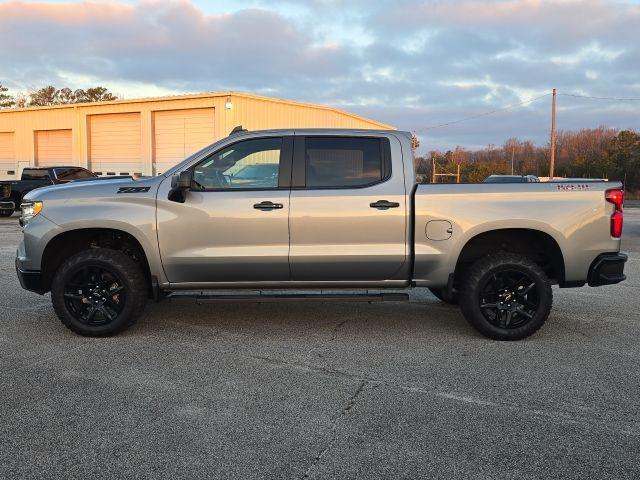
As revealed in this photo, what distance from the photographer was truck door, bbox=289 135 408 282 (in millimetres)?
5051

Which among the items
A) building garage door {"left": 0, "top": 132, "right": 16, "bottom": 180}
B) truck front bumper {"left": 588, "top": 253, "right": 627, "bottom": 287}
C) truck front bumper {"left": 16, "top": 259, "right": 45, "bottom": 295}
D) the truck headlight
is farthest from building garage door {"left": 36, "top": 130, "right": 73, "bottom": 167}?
truck front bumper {"left": 588, "top": 253, "right": 627, "bottom": 287}

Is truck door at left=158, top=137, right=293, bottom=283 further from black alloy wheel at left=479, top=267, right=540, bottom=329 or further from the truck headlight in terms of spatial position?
black alloy wheel at left=479, top=267, right=540, bottom=329

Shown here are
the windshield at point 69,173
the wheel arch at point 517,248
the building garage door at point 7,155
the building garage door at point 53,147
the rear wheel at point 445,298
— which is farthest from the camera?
the building garage door at point 7,155

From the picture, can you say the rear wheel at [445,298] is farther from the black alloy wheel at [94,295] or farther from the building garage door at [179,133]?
the building garage door at [179,133]

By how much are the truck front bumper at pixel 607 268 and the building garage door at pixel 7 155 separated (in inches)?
1414

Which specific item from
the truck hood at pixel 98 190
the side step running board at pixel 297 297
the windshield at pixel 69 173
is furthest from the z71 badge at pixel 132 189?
the windshield at pixel 69 173

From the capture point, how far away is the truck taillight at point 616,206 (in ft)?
16.6

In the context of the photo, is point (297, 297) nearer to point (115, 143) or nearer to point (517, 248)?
point (517, 248)

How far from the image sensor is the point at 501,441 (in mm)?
3172

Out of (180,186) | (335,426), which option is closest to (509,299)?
(335,426)

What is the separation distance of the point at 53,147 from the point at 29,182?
1424cm

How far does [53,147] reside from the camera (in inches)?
1256

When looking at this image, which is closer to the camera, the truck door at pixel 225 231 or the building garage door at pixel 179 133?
the truck door at pixel 225 231

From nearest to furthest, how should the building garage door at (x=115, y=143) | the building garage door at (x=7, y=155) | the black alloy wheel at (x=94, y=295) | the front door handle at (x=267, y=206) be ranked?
1. the front door handle at (x=267, y=206)
2. the black alloy wheel at (x=94, y=295)
3. the building garage door at (x=115, y=143)
4. the building garage door at (x=7, y=155)
